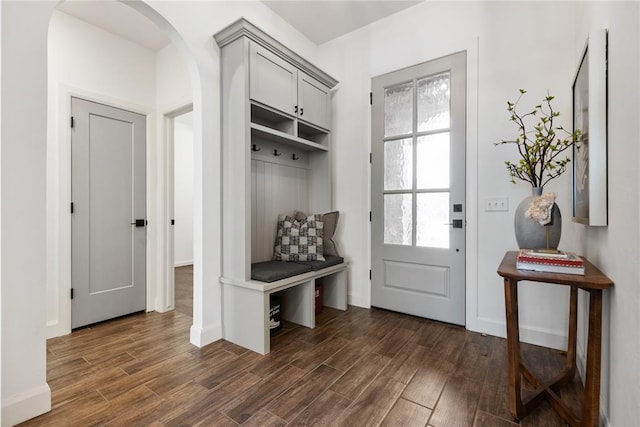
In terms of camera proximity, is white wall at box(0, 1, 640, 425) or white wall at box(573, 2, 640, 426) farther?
white wall at box(0, 1, 640, 425)

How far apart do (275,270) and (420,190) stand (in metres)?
1.53

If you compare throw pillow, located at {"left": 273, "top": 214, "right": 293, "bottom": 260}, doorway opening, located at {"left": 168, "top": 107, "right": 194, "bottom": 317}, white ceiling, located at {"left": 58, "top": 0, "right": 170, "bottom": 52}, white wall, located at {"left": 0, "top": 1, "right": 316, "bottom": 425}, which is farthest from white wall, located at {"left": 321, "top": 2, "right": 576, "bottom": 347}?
doorway opening, located at {"left": 168, "top": 107, "right": 194, "bottom": 317}

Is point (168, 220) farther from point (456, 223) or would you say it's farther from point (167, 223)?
point (456, 223)

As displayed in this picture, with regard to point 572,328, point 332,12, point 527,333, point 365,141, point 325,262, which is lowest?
point 527,333

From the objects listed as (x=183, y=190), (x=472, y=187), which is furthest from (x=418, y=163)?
(x=183, y=190)

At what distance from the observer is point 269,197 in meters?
2.87

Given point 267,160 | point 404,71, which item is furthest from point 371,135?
point 267,160

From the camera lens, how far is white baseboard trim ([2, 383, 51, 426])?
1338 mm

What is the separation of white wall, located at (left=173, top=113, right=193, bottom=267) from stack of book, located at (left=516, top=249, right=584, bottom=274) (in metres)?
5.75

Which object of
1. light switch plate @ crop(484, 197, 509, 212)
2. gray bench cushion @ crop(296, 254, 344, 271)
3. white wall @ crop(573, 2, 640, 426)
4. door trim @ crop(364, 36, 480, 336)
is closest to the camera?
white wall @ crop(573, 2, 640, 426)

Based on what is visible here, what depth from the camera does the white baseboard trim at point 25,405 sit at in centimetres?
134

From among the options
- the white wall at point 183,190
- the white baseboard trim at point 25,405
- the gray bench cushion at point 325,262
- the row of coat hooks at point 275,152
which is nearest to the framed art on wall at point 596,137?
the gray bench cushion at point 325,262

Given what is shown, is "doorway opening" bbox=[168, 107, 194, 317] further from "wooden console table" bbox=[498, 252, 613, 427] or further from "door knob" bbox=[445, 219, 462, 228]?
"wooden console table" bbox=[498, 252, 613, 427]

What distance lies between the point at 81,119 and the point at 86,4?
0.96 m
